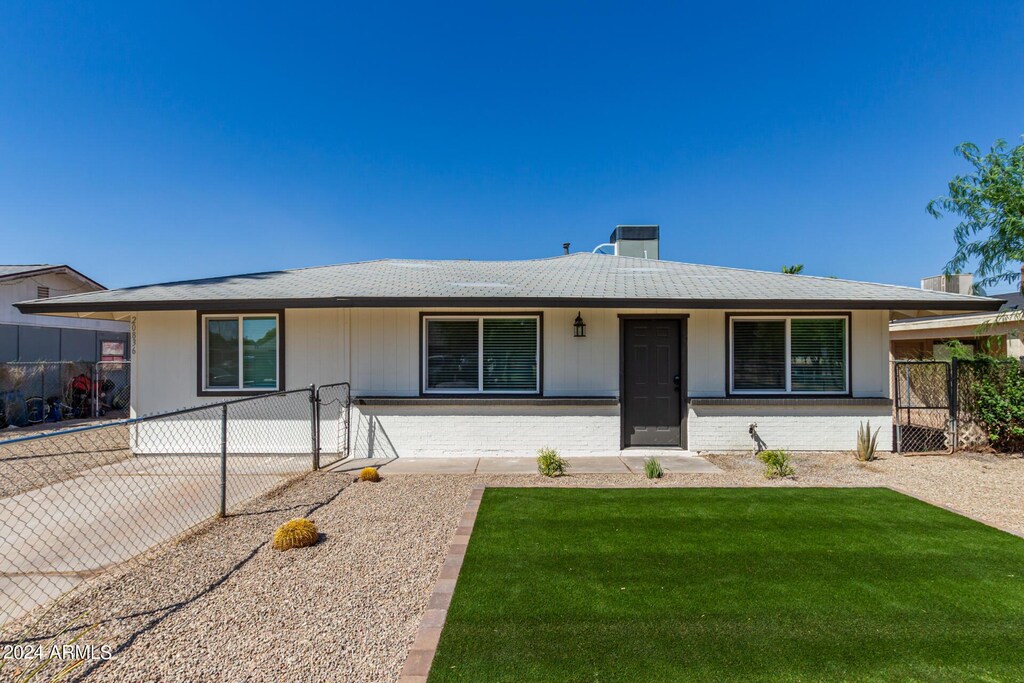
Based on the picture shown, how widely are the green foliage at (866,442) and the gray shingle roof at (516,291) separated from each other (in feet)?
7.08

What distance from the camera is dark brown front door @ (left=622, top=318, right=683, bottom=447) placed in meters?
8.23

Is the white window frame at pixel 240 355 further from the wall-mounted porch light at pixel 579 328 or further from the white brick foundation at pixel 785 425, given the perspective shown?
the white brick foundation at pixel 785 425

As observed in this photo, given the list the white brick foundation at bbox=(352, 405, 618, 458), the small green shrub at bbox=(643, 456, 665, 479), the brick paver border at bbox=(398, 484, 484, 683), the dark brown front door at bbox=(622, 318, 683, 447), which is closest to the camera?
the brick paver border at bbox=(398, 484, 484, 683)

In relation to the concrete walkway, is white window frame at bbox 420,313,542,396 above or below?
above

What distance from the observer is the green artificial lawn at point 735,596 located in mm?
2570

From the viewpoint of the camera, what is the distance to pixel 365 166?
→ 55.0 ft

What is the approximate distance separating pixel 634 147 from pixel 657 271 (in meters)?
9.16

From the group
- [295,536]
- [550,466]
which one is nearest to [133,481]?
[295,536]

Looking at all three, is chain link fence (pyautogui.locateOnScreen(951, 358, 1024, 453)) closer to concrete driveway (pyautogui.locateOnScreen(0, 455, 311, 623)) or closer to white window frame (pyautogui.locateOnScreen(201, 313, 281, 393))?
concrete driveway (pyautogui.locateOnScreen(0, 455, 311, 623))

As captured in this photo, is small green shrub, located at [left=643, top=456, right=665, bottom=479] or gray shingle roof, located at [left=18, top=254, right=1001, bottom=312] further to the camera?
gray shingle roof, located at [left=18, top=254, right=1001, bottom=312]

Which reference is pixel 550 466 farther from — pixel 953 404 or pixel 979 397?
pixel 979 397

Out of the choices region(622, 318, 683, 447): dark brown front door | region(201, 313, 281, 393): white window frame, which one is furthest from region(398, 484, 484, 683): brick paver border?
region(201, 313, 281, 393): white window frame

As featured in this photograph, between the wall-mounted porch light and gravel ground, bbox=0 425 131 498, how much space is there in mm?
6631

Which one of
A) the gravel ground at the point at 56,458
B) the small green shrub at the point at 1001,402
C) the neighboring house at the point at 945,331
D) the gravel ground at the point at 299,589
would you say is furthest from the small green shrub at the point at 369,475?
the neighboring house at the point at 945,331
